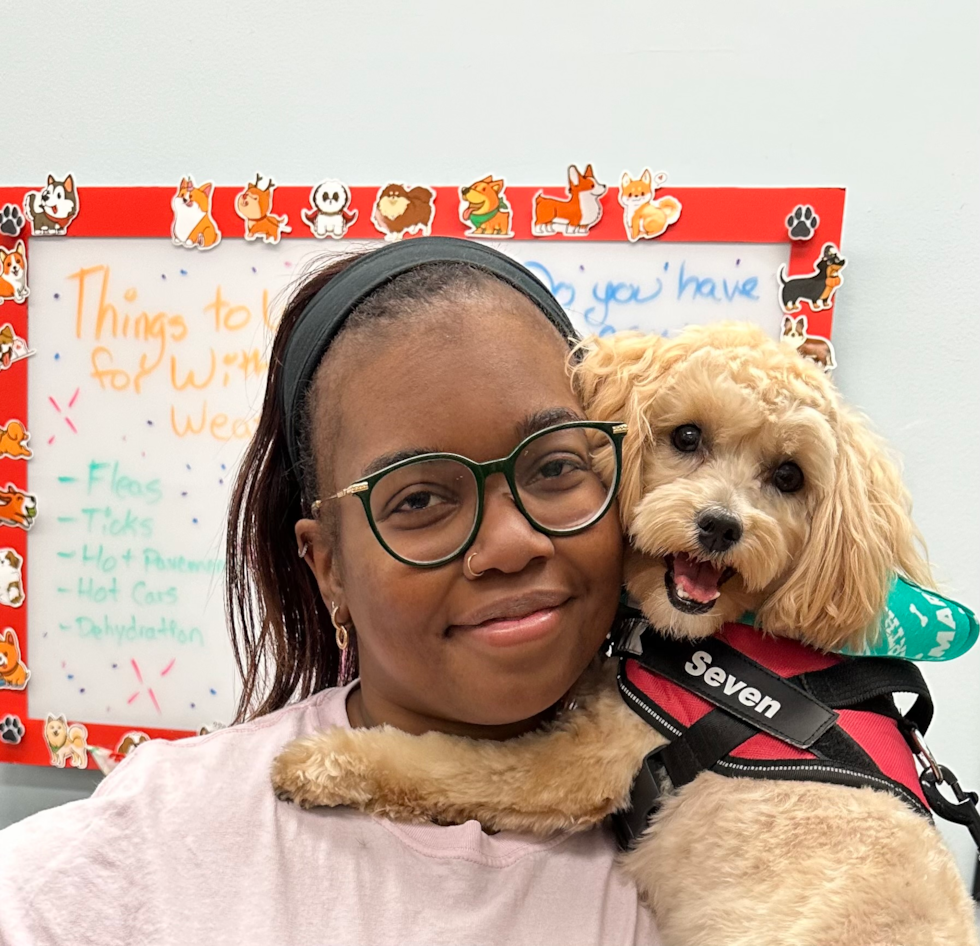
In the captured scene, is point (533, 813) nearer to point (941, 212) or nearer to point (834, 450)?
point (834, 450)

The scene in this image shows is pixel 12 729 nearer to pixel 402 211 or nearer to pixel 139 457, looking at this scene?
pixel 139 457

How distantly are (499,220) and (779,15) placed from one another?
55 cm

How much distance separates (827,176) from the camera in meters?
1.35

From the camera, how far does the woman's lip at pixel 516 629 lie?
70 cm

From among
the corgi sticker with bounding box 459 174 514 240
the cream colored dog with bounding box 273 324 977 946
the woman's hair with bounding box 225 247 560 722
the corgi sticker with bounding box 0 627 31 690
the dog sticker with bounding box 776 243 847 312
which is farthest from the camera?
the corgi sticker with bounding box 0 627 31 690

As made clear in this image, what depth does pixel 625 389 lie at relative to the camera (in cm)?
81

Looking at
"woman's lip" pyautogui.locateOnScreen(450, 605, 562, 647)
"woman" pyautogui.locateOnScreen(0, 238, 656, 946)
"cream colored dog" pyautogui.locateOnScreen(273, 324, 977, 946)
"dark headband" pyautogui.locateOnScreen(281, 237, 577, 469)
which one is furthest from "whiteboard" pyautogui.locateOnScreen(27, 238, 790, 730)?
"woman's lip" pyautogui.locateOnScreen(450, 605, 562, 647)

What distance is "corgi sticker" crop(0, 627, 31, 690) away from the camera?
5.30 feet

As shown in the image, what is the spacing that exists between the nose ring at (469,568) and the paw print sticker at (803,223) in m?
0.91

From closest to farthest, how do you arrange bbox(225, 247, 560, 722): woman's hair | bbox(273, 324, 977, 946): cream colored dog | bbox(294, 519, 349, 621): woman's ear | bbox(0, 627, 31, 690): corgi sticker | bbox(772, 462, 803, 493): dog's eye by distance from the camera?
bbox(273, 324, 977, 946): cream colored dog
bbox(772, 462, 803, 493): dog's eye
bbox(294, 519, 349, 621): woman's ear
bbox(225, 247, 560, 722): woman's hair
bbox(0, 627, 31, 690): corgi sticker

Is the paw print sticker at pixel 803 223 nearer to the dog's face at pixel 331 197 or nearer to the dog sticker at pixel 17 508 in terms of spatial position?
the dog's face at pixel 331 197

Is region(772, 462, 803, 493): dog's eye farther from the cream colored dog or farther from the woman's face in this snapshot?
the woman's face

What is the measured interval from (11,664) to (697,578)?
147cm

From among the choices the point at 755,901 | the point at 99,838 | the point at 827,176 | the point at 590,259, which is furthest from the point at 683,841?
the point at 827,176
